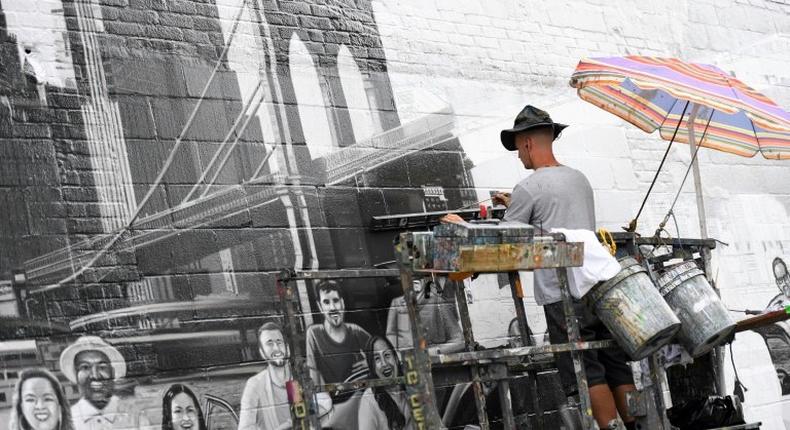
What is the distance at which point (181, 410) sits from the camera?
5.10m

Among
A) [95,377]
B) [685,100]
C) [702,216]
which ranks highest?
[685,100]

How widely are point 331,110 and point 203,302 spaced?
1.46 metres

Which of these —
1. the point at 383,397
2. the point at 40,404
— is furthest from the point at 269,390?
the point at 40,404

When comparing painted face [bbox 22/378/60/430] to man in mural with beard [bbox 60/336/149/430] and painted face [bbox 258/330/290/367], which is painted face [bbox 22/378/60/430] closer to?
man in mural with beard [bbox 60/336/149/430]

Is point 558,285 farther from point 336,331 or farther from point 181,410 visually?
point 181,410

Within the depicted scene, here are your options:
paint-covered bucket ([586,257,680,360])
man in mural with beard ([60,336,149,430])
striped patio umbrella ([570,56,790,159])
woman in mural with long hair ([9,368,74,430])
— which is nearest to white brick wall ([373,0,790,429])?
striped patio umbrella ([570,56,790,159])

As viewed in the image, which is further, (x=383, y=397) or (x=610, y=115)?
(x=610, y=115)

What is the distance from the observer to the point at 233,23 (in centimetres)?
584

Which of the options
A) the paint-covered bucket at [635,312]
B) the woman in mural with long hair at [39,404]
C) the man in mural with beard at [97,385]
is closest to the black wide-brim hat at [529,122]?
the paint-covered bucket at [635,312]

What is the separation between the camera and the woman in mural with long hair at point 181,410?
5059mm

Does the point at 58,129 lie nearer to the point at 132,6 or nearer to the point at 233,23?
the point at 132,6

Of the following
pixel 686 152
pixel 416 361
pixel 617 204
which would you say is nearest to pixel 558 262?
pixel 416 361

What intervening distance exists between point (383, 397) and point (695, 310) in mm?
1744

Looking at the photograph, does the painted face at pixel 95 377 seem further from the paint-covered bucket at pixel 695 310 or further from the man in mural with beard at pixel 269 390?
the paint-covered bucket at pixel 695 310
